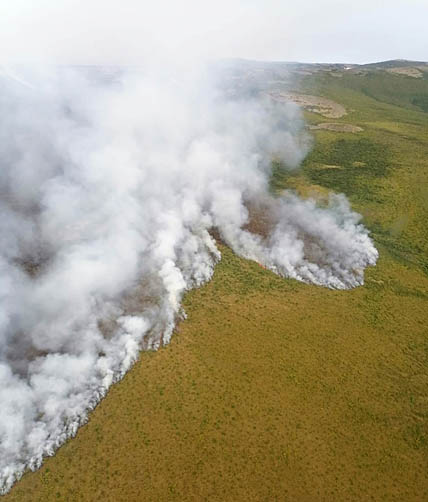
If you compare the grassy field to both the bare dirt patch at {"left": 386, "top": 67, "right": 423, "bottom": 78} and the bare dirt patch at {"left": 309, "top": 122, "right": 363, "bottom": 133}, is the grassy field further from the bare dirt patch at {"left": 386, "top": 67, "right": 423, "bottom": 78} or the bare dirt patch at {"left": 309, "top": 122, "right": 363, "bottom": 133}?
the bare dirt patch at {"left": 386, "top": 67, "right": 423, "bottom": 78}

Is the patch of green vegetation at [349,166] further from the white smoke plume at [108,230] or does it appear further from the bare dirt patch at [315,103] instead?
the bare dirt patch at [315,103]

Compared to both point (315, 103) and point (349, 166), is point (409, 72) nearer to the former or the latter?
point (315, 103)

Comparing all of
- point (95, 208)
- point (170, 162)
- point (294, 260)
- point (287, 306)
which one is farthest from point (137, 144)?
point (287, 306)

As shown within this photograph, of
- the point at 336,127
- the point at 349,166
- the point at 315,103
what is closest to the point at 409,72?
the point at 315,103

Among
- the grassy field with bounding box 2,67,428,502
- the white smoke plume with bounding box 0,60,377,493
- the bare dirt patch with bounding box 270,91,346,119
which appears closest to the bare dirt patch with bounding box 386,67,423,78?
the bare dirt patch with bounding box 270,91,346,119

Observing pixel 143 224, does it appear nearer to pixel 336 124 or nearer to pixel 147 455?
pixel 147 455
